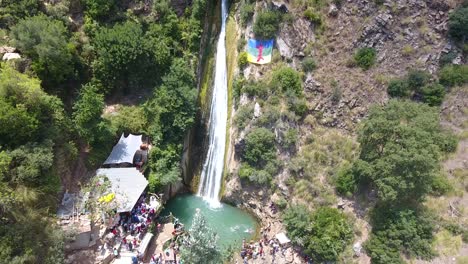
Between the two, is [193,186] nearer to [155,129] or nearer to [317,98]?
[155,129]

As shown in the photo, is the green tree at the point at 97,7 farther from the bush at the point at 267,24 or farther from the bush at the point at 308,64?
the bush at the point at 308,64

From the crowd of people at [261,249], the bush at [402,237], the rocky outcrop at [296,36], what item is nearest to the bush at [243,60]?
the rocky outcrop at [296,36]

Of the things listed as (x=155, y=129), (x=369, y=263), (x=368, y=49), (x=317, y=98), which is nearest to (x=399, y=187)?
(x=369, y=263)

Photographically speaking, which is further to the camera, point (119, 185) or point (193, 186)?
point (193, 186)

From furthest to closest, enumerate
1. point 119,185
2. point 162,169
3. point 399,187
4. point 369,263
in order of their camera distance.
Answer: point 162,169, point 119,185, point 369,263, point 399,187

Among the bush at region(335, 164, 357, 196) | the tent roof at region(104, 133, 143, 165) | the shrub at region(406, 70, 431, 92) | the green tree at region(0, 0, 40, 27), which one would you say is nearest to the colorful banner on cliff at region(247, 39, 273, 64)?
the bush at region(335, 164, 357, 196)

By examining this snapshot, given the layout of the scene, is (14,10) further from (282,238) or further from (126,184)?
(282,238)
